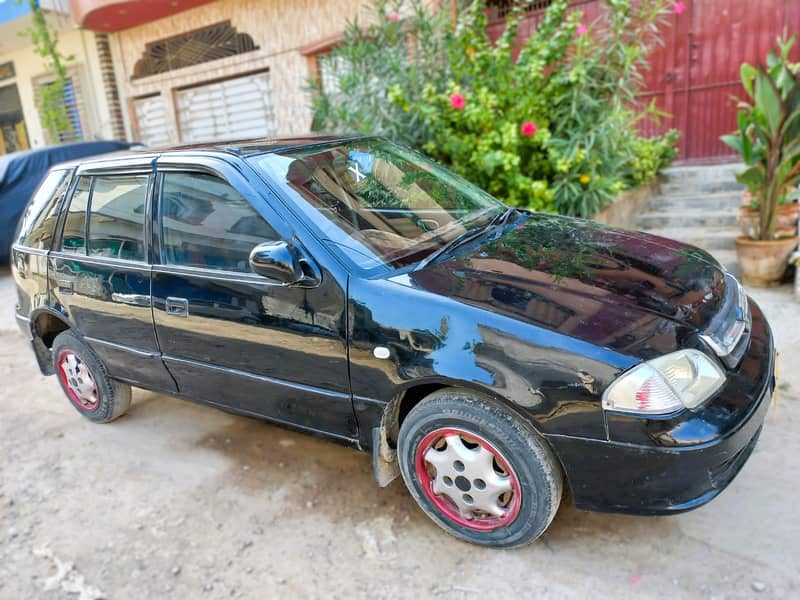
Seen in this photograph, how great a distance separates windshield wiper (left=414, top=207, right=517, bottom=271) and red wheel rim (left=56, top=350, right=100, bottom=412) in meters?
2.44

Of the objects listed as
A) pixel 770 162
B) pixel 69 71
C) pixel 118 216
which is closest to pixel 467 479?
pixel 118 216

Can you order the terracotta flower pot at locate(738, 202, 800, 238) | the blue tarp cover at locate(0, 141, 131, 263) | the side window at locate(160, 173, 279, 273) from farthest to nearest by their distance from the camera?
the blue tarp cover at locate(0, 141, 131, 263)
the terracotta flower pot at locate(738, 202, 800, 238)
the side window at locate(160, 173, 279, 273)

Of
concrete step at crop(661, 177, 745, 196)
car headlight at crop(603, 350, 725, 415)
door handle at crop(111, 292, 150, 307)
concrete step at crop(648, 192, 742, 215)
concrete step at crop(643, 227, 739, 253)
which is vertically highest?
door handle at crop(111, 292, 150, 307)

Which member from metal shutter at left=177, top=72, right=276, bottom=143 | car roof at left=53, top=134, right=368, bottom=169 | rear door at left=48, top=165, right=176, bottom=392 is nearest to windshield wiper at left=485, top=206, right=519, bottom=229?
car roof at left=53, top=134, right=368, bottom=169

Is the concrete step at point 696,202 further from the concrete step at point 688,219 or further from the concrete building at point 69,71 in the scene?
the concrete building at point 69,71

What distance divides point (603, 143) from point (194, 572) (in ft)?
15.8

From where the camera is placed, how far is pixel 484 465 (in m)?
2.36

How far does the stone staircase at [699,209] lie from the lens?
6117mm

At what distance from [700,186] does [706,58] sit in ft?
4.98

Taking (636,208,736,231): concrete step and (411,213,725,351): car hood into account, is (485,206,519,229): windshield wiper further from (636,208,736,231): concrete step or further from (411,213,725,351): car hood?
(636,208,736,231): concrete step

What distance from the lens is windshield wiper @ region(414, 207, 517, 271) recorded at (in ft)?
8.71

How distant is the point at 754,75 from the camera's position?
5207 mm

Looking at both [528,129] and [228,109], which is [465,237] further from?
[228,109]

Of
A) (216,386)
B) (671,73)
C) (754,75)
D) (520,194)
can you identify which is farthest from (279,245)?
(671,73)
